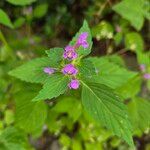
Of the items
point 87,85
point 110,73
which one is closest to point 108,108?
point 87,85

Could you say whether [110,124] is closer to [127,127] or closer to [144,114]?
[127,127]

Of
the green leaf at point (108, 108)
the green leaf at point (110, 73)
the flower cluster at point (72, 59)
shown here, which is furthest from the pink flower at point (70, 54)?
the green leaf at point (110, 73)

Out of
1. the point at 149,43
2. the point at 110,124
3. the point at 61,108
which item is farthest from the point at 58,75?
the point at 149,43

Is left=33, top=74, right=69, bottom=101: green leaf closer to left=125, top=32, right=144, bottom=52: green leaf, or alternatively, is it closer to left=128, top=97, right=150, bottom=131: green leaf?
left=128, top=97, right=150, bottom=131: green leaf

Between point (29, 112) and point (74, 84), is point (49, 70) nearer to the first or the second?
point (74, 84)

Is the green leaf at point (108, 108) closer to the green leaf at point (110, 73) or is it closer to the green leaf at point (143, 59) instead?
the green leaf at point (110, 73)

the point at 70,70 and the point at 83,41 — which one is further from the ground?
the point at 83,41

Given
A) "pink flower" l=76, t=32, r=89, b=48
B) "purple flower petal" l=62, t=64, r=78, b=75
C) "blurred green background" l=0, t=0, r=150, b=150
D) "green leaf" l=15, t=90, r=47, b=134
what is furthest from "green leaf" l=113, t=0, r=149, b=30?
"purple flower petal" l=62, t=64, r=78, b=75

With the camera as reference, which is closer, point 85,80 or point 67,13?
point 85,80
